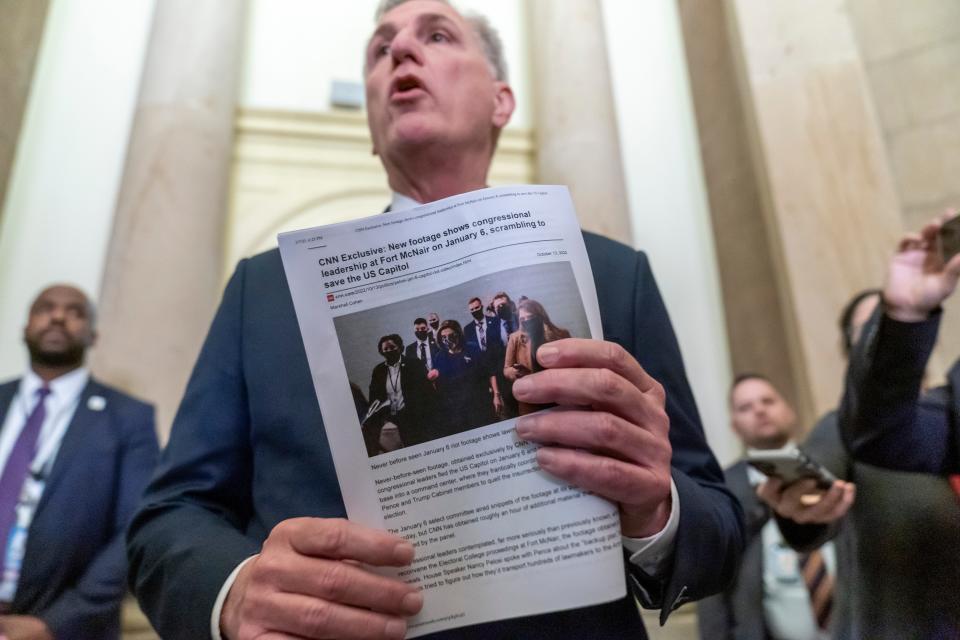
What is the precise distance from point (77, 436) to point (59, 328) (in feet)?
→ 1.68

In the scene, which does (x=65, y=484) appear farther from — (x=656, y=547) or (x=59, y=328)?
(x=656, y=547)

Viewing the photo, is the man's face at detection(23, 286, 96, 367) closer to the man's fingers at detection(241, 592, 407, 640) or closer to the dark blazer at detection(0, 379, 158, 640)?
the dark blazer at detection(0, 379, 158, 640)

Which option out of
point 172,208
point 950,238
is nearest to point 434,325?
point 950,238

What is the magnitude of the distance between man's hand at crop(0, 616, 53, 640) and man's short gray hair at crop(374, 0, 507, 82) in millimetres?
1384

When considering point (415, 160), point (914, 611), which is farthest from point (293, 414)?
point (914, 611)

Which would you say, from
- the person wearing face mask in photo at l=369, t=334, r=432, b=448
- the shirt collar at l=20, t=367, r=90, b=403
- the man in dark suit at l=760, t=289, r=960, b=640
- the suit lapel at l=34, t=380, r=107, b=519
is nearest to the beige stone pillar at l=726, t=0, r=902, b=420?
the man in dark suit at l=760, t=289, r=960, b=640

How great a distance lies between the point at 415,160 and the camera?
3.06ft

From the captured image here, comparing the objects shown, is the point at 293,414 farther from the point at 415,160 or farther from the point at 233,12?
the point at 233,12

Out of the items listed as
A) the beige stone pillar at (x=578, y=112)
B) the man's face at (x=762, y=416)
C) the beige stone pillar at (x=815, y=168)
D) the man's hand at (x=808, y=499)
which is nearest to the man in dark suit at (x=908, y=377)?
the man's hand at (x=808, y=499)

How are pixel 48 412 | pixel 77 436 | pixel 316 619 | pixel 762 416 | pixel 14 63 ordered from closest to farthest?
pixel 316 619 → pixel 77 436 → pixel 48 412 → pixel 762 416 → pixel 14 63

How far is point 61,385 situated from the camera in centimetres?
204

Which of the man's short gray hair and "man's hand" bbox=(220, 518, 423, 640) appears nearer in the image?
"man's hand" bbox=(220, 518, 423, 640)

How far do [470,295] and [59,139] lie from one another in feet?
11.3

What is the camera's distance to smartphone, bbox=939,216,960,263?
1214 mm
